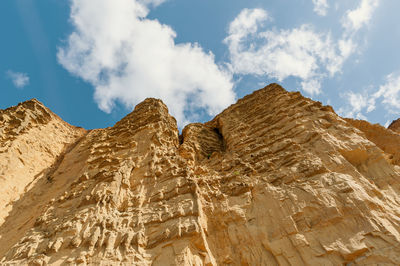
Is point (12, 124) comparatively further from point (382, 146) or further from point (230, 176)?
point (382, 146)

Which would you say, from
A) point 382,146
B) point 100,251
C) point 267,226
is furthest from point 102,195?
point 382,146

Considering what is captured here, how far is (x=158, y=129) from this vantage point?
12781mm

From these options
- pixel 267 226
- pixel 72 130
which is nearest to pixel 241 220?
pixel 267 226

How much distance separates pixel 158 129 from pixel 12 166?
24.9 feet

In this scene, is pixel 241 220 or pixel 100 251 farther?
pixel 241 220

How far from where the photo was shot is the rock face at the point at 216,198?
19.6 ft

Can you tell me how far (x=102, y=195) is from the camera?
8086mm

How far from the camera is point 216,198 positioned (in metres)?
8.37

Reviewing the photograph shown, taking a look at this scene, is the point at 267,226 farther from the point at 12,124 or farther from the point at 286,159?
the point at 12,124

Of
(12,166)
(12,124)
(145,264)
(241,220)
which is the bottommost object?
(145,264)

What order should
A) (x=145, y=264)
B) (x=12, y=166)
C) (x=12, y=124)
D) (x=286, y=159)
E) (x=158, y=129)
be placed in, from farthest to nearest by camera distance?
(x=12, y=124), (x=158, y=129), (x=12, y=166), (x=286, y=159), (x=145, y=264)

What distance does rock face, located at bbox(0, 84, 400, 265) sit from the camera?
5.96 metres

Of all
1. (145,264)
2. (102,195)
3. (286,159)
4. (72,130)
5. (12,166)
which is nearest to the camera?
(145,264)

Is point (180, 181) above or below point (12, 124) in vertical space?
below
